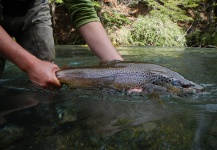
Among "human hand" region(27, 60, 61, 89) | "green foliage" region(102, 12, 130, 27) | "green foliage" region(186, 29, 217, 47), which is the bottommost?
"green foliage" region(186, 29, 217, 47)

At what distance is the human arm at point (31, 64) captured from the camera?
7.30 ft

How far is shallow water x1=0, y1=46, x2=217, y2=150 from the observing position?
5.10 ft

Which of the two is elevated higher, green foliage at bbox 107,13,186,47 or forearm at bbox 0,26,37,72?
forearm at bbox 0,26,37,72

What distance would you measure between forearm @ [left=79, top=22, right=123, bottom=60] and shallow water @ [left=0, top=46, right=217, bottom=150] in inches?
21.7

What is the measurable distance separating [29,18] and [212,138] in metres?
2.45

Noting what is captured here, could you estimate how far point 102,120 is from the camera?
1.91 metres

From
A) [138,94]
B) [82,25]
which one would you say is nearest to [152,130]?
[138,94]

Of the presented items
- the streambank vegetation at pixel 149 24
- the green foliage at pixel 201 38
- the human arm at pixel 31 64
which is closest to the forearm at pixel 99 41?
the human arm at pixel 31 64

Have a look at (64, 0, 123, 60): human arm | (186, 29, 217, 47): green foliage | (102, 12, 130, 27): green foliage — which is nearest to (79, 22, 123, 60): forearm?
(64, 0, 123, 60): human arm

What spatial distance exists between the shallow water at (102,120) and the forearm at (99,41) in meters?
0.55

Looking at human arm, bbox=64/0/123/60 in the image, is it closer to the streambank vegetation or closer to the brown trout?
the brown trout

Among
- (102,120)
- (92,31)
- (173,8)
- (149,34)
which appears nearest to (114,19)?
(149,34)

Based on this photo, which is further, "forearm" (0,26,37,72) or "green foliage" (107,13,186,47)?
"green foliage" (107,13,186,47)

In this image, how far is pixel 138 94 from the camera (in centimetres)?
264
